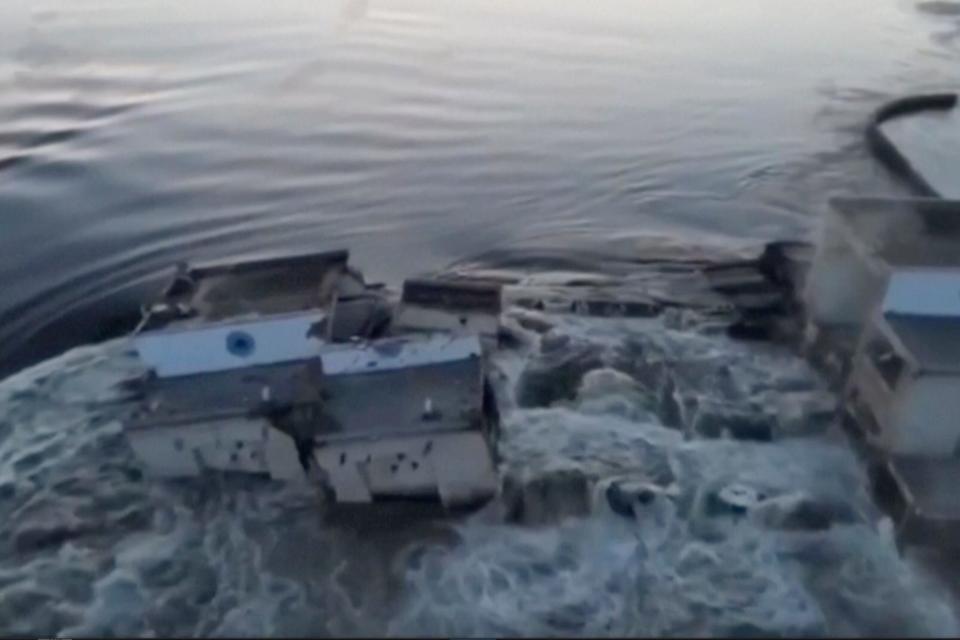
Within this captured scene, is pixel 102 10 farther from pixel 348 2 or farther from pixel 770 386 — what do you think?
pixel 770 386

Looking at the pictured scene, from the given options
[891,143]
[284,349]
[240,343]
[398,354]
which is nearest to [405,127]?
[891,143]

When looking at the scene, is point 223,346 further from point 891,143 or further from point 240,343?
point 891,143

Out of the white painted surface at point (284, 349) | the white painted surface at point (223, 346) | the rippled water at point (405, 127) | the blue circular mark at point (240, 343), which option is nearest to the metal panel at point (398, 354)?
the white painted surface at point (284, 349)

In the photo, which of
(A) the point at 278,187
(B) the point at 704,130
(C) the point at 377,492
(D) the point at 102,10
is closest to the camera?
(C) the point at 377,492

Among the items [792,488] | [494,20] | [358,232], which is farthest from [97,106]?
[792,488]

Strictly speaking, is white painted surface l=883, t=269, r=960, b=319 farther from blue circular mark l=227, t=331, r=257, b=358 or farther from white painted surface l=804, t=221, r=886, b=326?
blue circular mark l=227, t=331, r=257, b=358

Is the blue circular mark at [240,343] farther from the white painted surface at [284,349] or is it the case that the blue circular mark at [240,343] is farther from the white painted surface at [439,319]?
the white painted surface at [439,319]

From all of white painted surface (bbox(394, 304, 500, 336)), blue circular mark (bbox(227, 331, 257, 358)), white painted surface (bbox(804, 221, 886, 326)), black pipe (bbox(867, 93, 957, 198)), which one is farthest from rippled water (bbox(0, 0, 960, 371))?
white painted surface (bbox(804, 221, 886, 326))

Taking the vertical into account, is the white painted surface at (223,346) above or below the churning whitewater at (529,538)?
above
